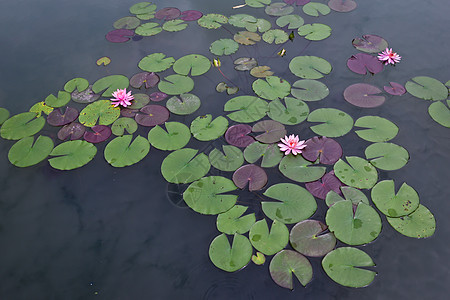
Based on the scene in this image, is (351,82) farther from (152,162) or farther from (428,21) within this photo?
(152,162)

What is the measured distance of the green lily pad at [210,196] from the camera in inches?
121

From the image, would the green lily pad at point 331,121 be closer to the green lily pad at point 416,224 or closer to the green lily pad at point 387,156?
the green lily pad at point 387,156

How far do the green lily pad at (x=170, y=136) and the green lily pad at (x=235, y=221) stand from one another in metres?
1.07

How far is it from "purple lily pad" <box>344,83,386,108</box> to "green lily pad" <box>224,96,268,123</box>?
1.19 m

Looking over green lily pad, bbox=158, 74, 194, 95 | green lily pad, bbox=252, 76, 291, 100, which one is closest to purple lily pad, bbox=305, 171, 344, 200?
green lily pad, bbox=252, 76, 291, 100

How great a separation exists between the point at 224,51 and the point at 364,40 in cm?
234

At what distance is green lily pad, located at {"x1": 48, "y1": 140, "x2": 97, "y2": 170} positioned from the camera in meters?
3.53

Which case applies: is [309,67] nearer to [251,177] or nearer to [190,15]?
[251,177]

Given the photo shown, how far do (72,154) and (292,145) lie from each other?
2.64 m

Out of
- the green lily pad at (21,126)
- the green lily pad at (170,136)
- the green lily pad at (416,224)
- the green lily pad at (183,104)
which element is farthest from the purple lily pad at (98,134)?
the green lily pad at (416,224)

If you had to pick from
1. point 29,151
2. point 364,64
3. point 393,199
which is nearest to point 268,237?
point 393,199

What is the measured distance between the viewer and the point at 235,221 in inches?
117

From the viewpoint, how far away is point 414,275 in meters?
2.68

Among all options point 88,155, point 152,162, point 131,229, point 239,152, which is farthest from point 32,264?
point 239,152
